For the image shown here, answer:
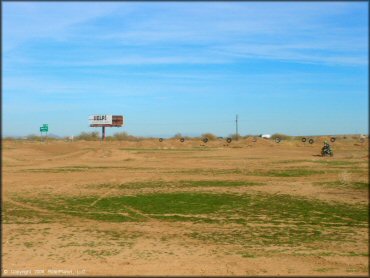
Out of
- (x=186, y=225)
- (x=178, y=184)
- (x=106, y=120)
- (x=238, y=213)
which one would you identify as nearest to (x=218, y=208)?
(x=238, y=213)

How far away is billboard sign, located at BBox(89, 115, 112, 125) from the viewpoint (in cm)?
8875

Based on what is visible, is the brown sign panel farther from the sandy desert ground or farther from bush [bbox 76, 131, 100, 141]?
the sandy desert ground

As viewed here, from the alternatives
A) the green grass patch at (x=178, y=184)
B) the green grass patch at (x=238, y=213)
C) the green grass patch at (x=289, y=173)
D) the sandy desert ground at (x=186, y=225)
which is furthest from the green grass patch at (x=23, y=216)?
the green grass patch at (x=289, y=173)

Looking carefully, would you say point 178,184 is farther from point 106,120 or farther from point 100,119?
point 100,119

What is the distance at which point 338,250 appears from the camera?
10547 millimetres

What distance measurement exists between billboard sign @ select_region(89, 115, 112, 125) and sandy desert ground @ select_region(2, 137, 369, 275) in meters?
63.1

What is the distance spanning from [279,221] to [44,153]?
36971 mm

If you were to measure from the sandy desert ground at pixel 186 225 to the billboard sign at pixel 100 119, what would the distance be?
63064 millimetres

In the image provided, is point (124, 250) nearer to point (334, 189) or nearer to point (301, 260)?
point (301, 260)

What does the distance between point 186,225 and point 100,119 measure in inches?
3063

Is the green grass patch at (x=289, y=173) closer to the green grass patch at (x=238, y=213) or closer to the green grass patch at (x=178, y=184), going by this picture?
the green grass patch at (x=178, y=184)

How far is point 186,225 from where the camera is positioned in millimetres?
13664

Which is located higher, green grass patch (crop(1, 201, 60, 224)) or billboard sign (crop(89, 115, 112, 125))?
billboard sign (crop(89, 115, 112, 125))

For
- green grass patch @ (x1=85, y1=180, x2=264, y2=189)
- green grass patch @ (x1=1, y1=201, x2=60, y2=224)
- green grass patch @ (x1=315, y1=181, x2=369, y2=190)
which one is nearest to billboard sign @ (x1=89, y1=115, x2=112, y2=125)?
green grass patch @ (x1=85, y1=180, x2=264, y2=189)
